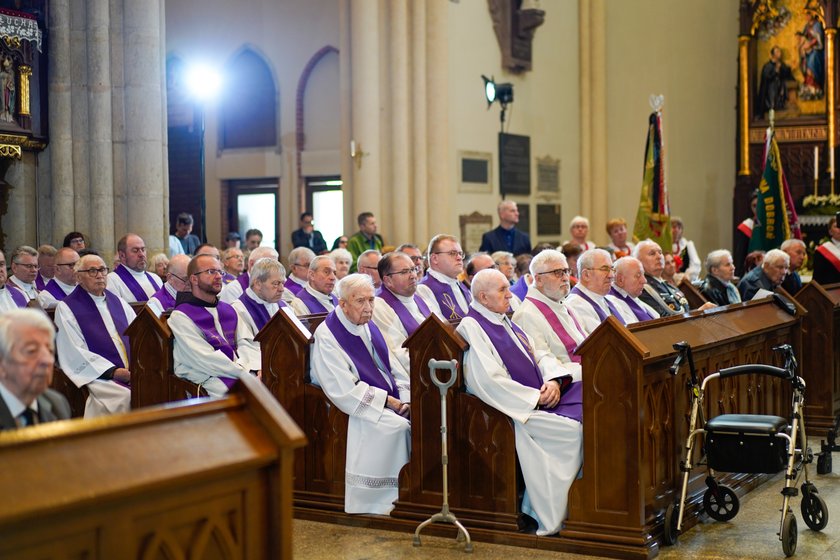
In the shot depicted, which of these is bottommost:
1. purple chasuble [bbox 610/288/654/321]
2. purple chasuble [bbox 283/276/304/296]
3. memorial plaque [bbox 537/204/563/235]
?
purple chasuble [bbox 610/288/654/321]

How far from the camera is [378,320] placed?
6848 millimetres

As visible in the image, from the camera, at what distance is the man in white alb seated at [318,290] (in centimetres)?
804

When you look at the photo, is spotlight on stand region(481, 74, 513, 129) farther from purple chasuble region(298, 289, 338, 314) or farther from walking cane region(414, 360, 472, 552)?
walking cane region(414, 360, 472, 552)

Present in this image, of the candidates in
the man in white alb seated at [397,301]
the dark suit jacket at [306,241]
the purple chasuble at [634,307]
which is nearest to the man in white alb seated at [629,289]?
the purple chasuble at [634,307]

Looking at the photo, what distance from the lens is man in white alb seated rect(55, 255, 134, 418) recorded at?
6.87 metres

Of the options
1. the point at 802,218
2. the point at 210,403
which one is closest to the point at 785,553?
the point at 210,403

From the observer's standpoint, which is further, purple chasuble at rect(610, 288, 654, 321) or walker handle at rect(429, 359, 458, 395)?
purple chasuble at rect(610, 288, 654, 321)

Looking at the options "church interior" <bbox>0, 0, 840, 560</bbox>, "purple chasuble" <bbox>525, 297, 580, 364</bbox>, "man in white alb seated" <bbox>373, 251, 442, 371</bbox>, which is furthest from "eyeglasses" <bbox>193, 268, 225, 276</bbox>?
"purple chasuble" <bbox>525, 297, 580, 364</bbox>

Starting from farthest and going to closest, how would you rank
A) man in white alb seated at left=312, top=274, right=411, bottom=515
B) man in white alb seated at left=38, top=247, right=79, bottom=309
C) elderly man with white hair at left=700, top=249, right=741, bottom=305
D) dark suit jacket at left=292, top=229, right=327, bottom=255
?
1. dark suit jacket at left=292, top=229, right=327, bottom=255
2. elderly man with white hair at left=700, top=249, right=741, bottom=305
3. man in white alb seated at left=38, top=247, right=79, bottom=309
4. man in white alb seated at left=312, top=274, right=411, bottom=515

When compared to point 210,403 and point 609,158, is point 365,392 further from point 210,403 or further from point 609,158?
point 609,158

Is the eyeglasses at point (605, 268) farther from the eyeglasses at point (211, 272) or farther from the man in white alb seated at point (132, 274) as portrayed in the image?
the man in white alb seated at point (132, 274)

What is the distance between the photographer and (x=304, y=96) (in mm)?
15992

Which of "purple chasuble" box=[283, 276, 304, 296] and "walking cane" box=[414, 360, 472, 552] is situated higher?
"purple chasuble" box=[283, 276, 304, 296]

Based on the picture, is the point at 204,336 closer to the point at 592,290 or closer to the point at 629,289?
the point at 592,290
